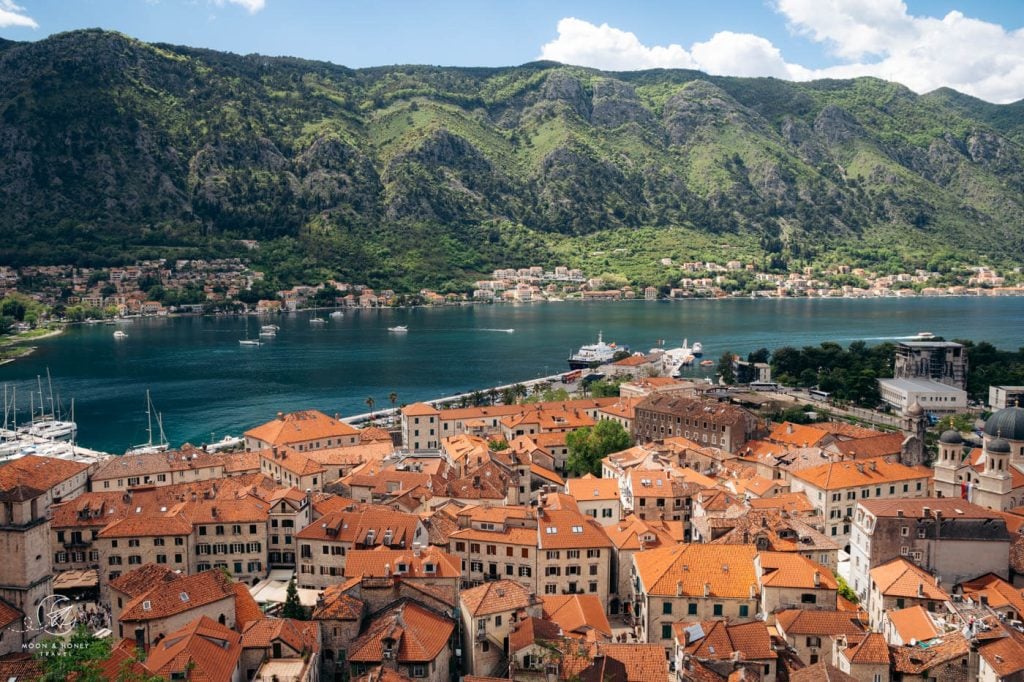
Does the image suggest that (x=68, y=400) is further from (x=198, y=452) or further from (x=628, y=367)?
(x=628, y=367)

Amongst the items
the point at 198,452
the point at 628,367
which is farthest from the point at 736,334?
the point at 198,452

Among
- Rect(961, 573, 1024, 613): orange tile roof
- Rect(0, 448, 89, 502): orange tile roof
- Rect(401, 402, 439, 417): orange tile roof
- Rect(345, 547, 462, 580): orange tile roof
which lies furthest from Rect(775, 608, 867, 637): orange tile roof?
Rect(401, 402, 439, 417): orange tile roof

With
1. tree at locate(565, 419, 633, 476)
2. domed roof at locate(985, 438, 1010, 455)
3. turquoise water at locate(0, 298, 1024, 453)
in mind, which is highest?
domed roof at locate(985, 438, 1010, 455)

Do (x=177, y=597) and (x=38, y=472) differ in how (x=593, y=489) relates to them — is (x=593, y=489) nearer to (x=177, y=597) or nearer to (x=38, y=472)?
(x=177, y=597)

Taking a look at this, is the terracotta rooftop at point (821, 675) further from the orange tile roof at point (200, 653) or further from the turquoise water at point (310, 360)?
the turquoise water at point (310, 360)

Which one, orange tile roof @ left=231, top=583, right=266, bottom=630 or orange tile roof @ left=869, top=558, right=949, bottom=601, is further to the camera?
orange tile roof @ left=869, top=558, right=949, bottom=601

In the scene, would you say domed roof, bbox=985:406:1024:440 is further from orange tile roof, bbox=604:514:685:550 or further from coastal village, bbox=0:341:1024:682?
orange tile roof, bbox=604:514:685:550

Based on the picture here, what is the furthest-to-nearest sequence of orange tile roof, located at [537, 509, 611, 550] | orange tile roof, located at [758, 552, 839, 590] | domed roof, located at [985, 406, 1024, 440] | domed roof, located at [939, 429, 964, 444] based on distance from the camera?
domed roof, located at [939, 429, 964, 444], domed roof, located at [985, 406, 1024, 440], orange tile roof, located at [537, 509, 611, 550], orange tile roof, located at [758, 552, 839, 590]

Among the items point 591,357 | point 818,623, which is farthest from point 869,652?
point 591,357
